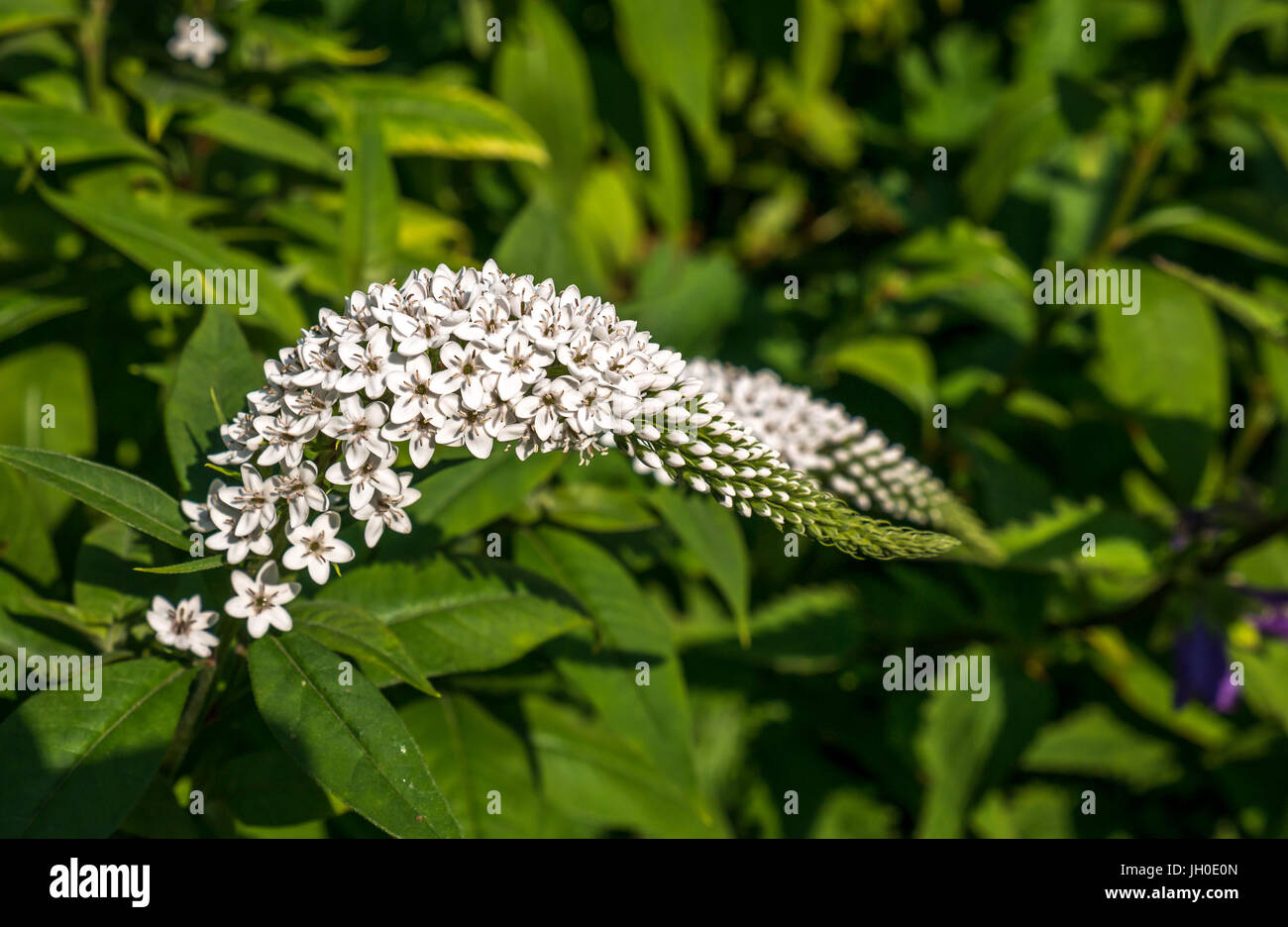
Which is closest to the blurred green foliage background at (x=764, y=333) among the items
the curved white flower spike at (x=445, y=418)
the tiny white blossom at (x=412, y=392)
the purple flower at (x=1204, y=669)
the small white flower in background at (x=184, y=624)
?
the purple flower at (x=1204, y=669)

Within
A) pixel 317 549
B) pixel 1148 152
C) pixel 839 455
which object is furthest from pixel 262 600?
pixel 1148 152

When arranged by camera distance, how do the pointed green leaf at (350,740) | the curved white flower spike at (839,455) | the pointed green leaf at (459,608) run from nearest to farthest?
the pointed green leaf at (350,740), the pointed green leaf at (459,608), the curved white flower spike at (839,455)

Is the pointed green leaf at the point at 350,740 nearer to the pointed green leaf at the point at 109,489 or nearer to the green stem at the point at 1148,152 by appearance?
the pointed green leaf at the point at 109,489

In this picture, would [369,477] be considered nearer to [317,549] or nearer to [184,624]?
[317,549]

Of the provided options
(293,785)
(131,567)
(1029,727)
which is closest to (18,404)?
(131,567)
